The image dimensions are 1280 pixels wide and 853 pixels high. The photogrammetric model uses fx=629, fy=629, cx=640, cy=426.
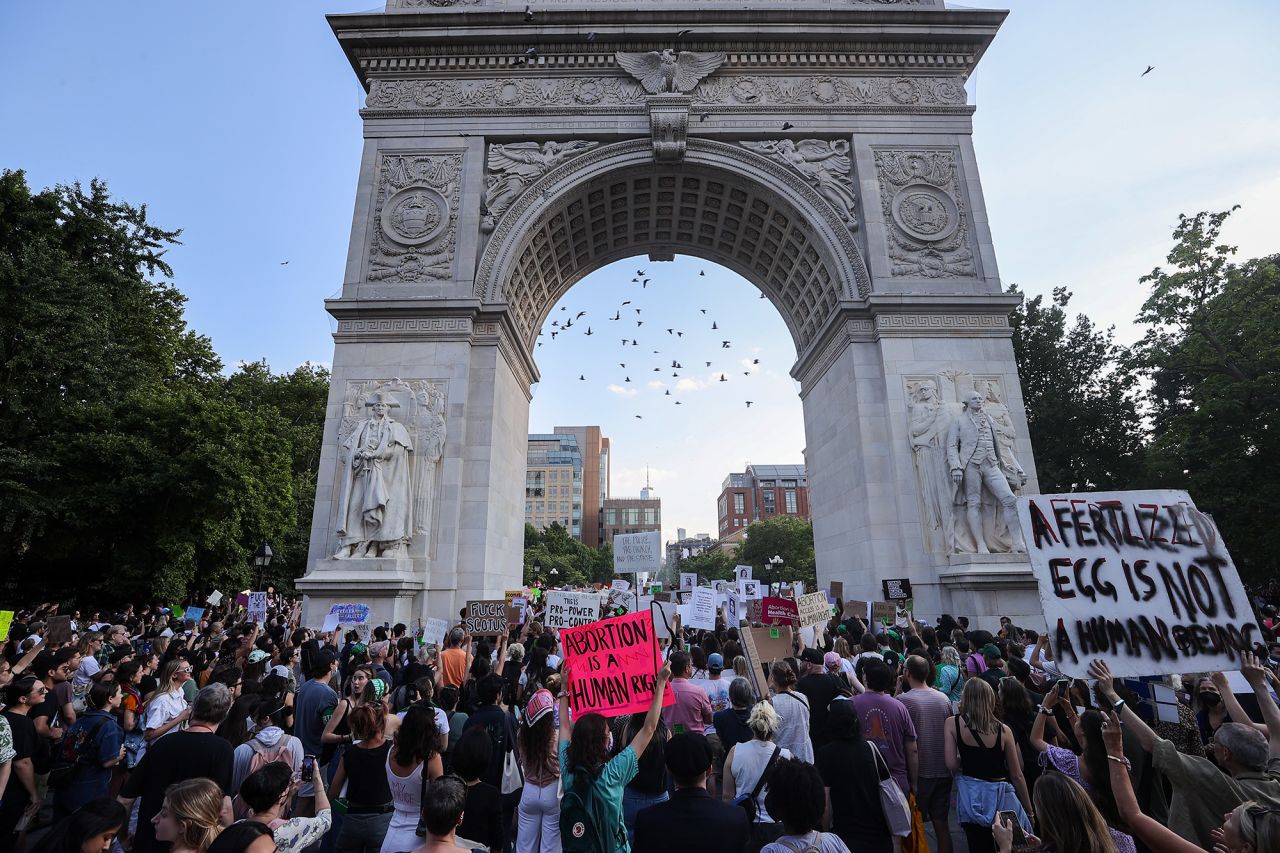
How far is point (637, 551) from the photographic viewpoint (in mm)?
13250

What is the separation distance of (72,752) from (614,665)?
443 centimetres

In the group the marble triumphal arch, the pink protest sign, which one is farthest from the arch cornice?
the pink protest sign

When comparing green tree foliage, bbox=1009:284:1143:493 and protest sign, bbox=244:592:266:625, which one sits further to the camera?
green tree foliage, bbox=1009:284:1143:493

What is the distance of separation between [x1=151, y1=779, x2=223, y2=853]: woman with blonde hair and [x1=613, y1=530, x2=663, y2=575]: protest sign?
10181 mm

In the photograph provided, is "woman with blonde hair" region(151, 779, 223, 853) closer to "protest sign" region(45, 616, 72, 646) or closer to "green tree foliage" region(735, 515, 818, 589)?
"protest sign" region(45, 616, 72, 646)

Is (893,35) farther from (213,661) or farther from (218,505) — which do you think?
(218,505)

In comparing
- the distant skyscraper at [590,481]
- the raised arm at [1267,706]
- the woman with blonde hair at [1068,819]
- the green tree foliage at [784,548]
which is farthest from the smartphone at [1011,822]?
the distant skyscraper at [590,481]

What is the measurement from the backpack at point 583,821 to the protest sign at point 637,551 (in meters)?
9.36

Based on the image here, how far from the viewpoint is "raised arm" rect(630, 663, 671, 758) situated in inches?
157

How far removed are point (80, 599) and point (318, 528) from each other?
1723 cm

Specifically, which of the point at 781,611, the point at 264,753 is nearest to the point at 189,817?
the point at 264,753

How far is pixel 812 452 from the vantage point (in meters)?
21.0

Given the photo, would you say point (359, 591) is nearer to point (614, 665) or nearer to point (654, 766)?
point (614, 665)

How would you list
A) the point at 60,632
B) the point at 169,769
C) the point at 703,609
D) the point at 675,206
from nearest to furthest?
the point at 169,769, the point at 60,632, the point at 703,609, the point at 675,206
